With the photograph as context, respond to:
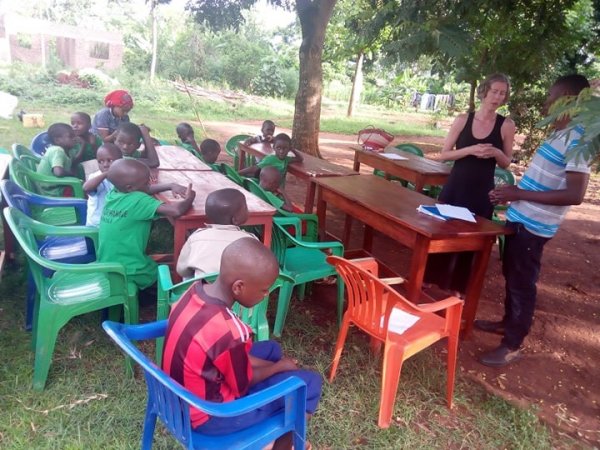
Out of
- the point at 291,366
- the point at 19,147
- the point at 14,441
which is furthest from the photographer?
the point at 19,147

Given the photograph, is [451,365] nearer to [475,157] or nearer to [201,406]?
[475,157]

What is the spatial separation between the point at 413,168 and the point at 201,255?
330 centimetres

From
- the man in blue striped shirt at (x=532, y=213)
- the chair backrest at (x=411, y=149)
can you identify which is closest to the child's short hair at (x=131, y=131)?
the man in blue striped shirt at (x=532, y=213)

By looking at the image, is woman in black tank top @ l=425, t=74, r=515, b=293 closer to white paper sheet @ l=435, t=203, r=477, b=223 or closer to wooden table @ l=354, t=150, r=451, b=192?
white paper sheet @ l=435, t=203, r=477, b=223

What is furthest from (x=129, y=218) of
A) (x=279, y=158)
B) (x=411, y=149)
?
(x=411, y=149)

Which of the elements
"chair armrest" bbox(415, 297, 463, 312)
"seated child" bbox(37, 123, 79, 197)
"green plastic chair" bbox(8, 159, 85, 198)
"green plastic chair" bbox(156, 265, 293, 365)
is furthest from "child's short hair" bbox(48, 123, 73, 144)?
"chair armrest" bbox(415, 297, 463, 312)

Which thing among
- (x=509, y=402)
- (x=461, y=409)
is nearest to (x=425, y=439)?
(x=461, y=409)

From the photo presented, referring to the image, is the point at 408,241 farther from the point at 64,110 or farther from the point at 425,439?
the point at 64,110

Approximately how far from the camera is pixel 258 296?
163 centimetres

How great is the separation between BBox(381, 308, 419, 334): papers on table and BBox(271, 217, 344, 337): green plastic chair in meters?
0.65

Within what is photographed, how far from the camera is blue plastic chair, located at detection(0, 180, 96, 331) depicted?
113 inches

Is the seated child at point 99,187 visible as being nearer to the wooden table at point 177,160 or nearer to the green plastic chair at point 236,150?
the wooden table at point 177,160

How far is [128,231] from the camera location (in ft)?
8.90

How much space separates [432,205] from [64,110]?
40.2 ft
